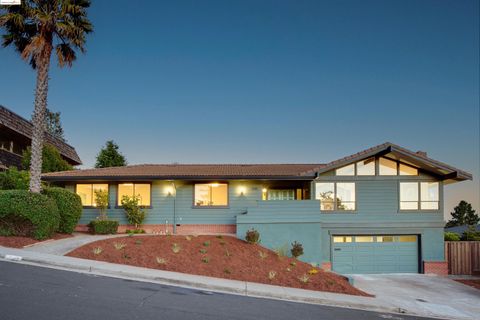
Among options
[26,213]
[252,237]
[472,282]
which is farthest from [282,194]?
[26,213]

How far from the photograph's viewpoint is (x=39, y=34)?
1820cm

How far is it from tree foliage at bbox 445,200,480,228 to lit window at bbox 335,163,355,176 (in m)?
47.9

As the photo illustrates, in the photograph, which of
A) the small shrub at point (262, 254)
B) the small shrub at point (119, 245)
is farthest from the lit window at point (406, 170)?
the small shrub at point (119, 245)

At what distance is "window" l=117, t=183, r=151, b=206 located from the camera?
70.4 feet

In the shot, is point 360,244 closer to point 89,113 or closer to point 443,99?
point 443,99

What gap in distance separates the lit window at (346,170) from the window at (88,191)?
12.5 meters

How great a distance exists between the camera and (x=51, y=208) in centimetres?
1619

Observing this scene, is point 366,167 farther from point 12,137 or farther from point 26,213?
point 12,137

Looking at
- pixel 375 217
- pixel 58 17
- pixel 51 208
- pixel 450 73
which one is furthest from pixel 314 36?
pixel 51 208

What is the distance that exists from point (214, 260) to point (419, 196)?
11977 millimetres

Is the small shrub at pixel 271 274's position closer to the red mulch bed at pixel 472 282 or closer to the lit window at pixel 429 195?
the red mulch bed at pixel 472 282

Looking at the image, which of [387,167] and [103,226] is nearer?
[103,226]

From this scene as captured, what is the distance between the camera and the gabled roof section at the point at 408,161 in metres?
19.2

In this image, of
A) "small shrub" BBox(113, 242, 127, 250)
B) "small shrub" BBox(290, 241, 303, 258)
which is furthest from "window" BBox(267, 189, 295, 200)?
"small shrub" BBox(113, 242, 127, 250)
